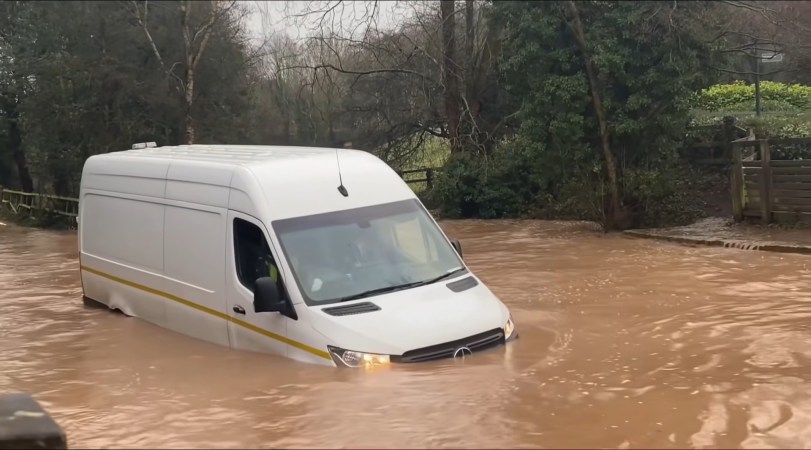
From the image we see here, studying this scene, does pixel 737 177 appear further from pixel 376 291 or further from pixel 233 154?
pixel 376 291

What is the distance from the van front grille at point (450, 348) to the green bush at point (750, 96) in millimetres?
15223

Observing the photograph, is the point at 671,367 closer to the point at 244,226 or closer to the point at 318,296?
the point at 318,296

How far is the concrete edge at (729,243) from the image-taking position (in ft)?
46.9

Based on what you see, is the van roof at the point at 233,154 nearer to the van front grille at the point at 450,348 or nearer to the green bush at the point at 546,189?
the van front grille at the point at 450,348

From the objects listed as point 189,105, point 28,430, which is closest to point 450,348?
point 28,430

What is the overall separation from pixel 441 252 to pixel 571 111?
12.7m

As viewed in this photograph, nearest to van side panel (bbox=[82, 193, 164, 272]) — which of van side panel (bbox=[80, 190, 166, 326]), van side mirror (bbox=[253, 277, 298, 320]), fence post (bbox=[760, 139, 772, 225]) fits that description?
van side panel (bbox=[80, 190, 166, 326])

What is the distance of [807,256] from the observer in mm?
13844

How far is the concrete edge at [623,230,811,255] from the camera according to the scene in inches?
563

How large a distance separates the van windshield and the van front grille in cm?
75

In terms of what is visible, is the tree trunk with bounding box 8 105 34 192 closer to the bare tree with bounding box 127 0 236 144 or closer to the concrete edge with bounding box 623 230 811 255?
the bare tree with bounding box 127 0 236 144

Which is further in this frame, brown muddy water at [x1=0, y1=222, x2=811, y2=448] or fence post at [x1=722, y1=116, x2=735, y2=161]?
fence post at [x1=722, y1=116, x2=735, y2=161]

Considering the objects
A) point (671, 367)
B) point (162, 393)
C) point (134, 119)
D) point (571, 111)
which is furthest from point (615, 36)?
point (134, 119)

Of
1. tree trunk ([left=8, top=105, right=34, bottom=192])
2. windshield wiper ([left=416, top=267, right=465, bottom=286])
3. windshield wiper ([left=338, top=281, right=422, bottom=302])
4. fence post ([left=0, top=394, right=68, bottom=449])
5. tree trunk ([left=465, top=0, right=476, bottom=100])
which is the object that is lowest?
fence post ([left=0, top=394, right=68, bottom=449])
